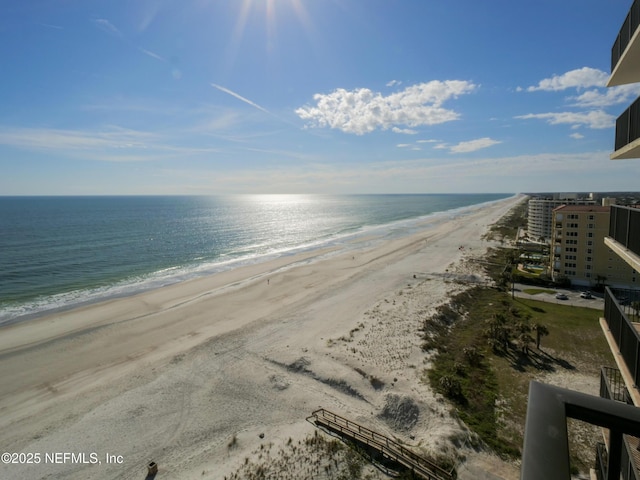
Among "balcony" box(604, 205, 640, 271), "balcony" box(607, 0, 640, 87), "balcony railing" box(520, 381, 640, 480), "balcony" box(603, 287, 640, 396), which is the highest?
"balcony" box(607, 0, 640, 87)

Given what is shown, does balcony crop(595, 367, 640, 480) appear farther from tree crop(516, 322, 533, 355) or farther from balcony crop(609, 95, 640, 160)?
tree crop(516, 322, 533, 355)

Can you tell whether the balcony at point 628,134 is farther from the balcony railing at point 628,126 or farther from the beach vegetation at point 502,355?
the beach vegetation at point 502,355

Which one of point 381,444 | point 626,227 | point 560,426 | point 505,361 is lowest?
point 505,361

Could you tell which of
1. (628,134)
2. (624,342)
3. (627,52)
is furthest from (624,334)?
(627,52)

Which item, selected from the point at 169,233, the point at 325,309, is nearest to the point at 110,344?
the point at 325,309

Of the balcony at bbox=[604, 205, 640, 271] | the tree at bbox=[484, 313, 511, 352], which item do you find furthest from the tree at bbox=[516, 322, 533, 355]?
the balcony at bbox=[604, 205, 640, 271]

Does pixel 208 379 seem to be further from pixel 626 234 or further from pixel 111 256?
pixel 111 256

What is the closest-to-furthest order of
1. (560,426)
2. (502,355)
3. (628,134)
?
(560,426)
(628,134)
(502,355)
